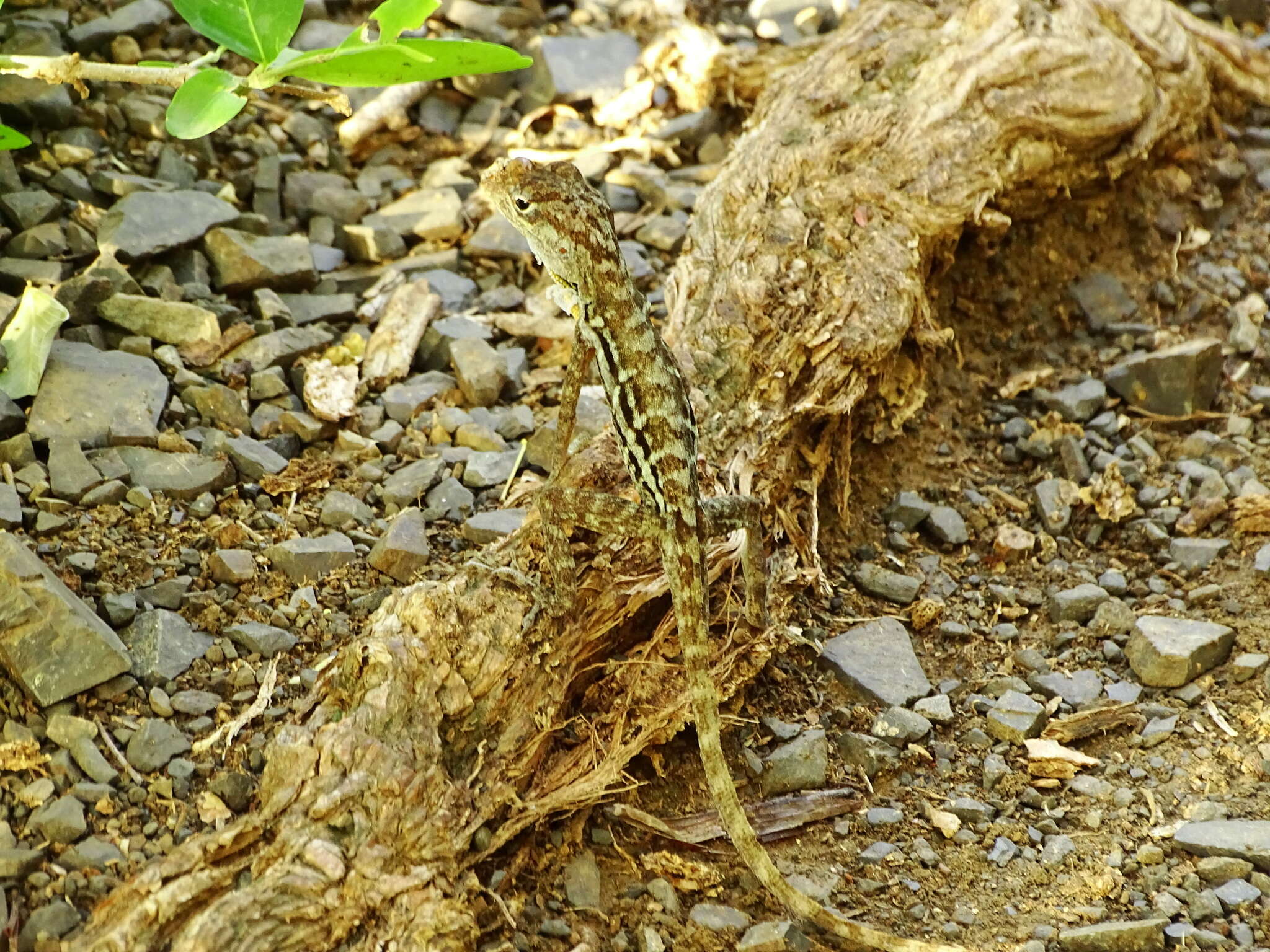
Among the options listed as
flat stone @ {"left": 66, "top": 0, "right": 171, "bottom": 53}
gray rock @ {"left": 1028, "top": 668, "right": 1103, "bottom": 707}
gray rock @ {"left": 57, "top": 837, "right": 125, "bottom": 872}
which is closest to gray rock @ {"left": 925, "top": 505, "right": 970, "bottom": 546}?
gray rock @ {"left": 1028, "top": 668, "right": 1103, "bottom": 707}

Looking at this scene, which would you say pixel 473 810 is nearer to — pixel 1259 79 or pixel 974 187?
pixel 974 187

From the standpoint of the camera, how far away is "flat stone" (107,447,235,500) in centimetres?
403

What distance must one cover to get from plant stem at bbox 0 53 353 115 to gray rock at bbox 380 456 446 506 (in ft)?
4.23

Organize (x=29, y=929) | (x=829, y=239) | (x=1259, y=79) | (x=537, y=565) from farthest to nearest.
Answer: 1. (x=1259, y=79)
2. (x=829, y=239)
3. (x=537, y=565)
4. (x=29, y=929)

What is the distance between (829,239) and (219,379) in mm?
2371

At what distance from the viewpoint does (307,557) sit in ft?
12.7

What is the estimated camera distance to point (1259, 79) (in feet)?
19.5

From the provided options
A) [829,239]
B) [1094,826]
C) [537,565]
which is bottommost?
[1094,826]

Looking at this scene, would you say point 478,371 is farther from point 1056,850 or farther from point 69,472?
point 1056,850

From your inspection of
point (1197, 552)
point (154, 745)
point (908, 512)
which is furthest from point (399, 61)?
point (1197, 552)

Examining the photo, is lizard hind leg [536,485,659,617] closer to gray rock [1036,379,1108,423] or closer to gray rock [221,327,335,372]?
gray rock [221,327,335,372]

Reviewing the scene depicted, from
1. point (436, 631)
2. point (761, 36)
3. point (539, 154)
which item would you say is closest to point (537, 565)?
point (436, 631)

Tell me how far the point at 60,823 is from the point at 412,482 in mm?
1728

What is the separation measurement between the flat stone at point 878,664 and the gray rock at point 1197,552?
3.51 feet
